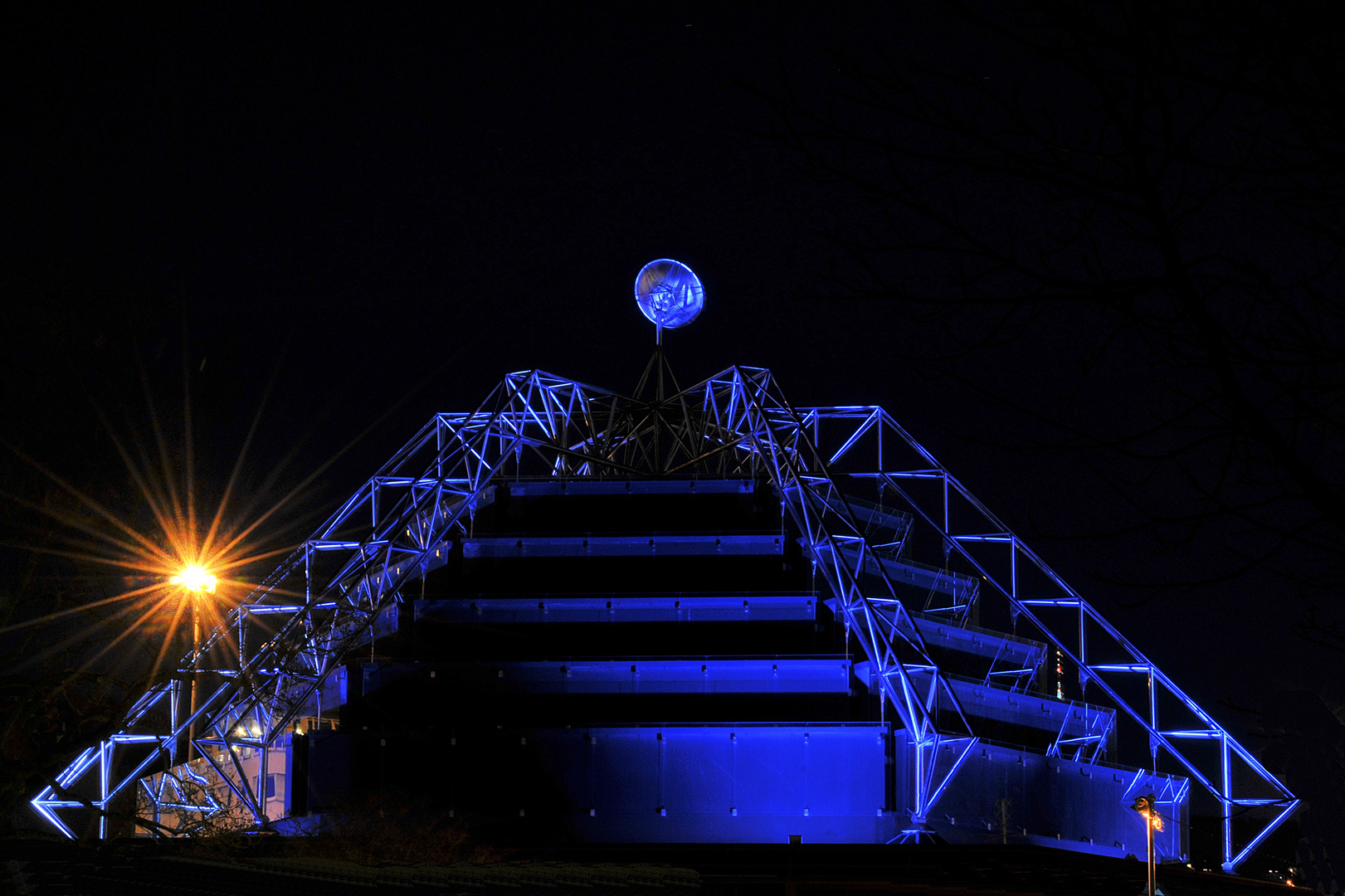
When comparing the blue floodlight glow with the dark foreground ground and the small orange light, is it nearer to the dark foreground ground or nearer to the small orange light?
the dark foreground ground

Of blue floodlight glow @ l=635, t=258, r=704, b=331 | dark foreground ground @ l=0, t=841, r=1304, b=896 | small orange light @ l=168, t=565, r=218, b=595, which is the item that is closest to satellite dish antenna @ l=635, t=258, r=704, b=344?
blue floodlight glow @ l=635, t=258, r=704, b=331

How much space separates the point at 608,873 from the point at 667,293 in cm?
4519

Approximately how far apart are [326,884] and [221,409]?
33.9 feet

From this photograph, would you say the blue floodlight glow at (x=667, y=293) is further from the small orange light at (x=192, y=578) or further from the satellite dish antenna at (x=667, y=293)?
the small orange light at (x=192, y=578)

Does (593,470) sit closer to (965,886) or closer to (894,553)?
(894,553)

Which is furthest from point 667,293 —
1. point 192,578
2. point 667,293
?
point 192,578

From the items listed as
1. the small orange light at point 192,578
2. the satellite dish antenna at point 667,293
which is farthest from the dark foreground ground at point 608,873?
the satellite dish antenna at point 667,293

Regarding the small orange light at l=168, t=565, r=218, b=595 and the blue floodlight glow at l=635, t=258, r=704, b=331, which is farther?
the blue floodlight glow at l=635, t=258, r=704, b=331

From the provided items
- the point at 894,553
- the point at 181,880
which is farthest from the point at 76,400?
the point at 894,553

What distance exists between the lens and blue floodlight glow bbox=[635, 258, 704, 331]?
2815 inches

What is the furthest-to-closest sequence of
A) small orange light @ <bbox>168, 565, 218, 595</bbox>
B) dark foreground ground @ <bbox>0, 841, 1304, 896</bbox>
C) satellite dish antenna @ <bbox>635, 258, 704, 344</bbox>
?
satellite dish antenna @ <bbox>635, 258, 704, 344</bbox>, small orange light @ <bbox>168, 565, 218, 595</bbox>, dark foreground ground @ <bbox>0, 841, 1304, 896</bbox>

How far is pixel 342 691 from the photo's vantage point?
51531mm

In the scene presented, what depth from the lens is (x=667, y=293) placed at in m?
71.5

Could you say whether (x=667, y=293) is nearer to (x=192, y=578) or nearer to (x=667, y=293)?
(x=667, y=293)
